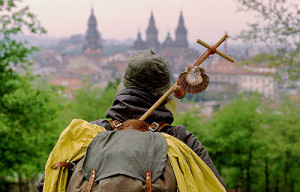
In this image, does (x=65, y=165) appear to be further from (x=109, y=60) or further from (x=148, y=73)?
(x=109, y=60)

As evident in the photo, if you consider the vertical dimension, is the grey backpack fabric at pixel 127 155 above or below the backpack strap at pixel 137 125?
below

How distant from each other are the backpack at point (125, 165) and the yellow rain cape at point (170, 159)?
0.11 ft

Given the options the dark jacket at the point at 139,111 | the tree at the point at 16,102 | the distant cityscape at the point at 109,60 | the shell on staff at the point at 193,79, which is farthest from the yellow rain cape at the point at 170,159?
the distant cityscape at the point at 109,60

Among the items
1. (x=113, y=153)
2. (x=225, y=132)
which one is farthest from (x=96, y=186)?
(x=225, y=132)

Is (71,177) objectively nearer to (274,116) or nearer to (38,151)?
(38,151)

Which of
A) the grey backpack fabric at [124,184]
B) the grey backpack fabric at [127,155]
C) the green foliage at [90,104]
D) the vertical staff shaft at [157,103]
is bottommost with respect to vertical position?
the green foliage at [90,104]

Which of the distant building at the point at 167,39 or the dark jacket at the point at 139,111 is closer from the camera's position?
the dark jacket at the point at 139,111

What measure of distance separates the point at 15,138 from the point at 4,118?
52.2 inches

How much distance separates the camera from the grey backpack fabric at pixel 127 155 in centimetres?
178

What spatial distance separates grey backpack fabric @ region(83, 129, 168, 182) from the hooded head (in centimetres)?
30

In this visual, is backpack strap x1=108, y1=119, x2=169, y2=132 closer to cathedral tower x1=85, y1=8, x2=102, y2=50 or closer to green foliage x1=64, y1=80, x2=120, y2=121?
green foliage x1=64, y1=80, x2=120, y2=121

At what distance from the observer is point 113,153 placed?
181 cm

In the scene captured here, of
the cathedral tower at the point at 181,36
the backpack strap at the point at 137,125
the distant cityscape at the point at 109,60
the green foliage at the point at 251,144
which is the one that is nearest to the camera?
the backpack strap at the point at 137,125

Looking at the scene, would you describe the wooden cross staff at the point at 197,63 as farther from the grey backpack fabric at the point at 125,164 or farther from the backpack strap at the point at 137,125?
the grey backpack fabric at the point at 125,164
